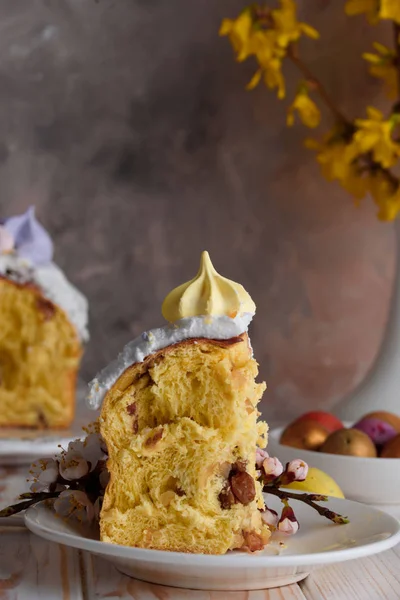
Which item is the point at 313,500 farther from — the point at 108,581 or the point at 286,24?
the point at 286,24

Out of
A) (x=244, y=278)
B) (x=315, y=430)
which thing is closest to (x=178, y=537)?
(x=315, y=430)

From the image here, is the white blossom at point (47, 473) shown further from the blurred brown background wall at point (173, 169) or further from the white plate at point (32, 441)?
the blurred brown background wall at point (173, 169)

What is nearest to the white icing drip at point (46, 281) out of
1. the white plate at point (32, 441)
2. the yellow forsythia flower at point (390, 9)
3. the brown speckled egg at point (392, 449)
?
the white plate at point (32, 441)

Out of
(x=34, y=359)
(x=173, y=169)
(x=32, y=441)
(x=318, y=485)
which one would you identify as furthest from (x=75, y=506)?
(x=173, y=169)

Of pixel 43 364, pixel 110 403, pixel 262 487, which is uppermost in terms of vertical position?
pixel 43 364

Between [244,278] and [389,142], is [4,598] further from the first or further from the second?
[244,278]

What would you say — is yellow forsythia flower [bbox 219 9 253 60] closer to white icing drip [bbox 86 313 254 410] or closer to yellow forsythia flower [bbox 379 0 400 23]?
yellow forsythia flower [bbox 379 0 400 23]

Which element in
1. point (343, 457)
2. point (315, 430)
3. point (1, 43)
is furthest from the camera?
point (1, 43)
